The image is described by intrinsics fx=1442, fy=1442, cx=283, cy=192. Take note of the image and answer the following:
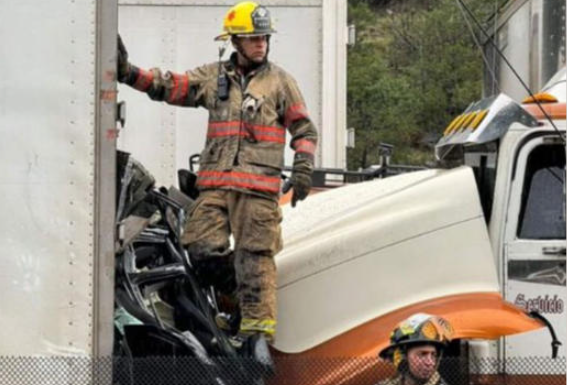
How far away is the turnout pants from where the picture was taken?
6738mm

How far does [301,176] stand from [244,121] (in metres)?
0.38

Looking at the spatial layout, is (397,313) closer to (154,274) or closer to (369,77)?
(154,274)

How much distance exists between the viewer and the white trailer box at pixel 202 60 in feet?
38.2

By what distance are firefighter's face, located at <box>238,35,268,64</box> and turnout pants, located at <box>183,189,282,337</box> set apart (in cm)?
68

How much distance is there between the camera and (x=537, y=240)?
689cm

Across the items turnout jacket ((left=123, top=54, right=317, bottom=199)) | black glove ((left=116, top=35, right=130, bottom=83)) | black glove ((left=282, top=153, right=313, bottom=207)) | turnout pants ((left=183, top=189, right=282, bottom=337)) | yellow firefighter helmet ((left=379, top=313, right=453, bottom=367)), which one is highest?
black glove ((left=116, top=35, right=130, bottom=83))

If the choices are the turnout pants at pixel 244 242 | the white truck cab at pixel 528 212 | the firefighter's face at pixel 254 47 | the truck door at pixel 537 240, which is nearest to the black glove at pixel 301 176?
the turnout pants at pixel 244 242

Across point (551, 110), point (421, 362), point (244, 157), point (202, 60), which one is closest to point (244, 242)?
point (244, 157)

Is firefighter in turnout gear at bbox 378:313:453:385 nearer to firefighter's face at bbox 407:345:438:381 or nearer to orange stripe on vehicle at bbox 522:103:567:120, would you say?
firefighter's face at bbox 407:345:438:381

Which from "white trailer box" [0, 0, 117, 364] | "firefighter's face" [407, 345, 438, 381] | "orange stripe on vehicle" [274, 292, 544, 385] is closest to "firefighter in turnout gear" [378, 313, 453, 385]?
"firefighter's face" [407, 345, 438, 381]

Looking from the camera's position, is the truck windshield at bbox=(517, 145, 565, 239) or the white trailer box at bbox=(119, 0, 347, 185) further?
the white trailer box at bbox=(119, 0, 347, 185)

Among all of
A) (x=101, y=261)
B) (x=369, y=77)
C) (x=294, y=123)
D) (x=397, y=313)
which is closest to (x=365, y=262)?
(x=397, y=313)

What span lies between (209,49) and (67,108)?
577cm

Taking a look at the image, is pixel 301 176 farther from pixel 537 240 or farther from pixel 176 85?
pixel 537 240
